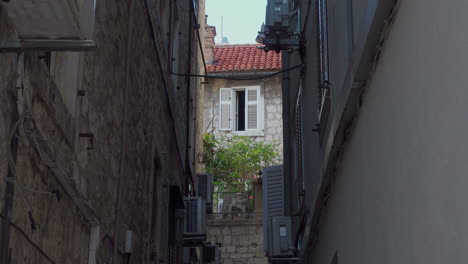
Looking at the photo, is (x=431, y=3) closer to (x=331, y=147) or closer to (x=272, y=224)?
(x=331, y=147)

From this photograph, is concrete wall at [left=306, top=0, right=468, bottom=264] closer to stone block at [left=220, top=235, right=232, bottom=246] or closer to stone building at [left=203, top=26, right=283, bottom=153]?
stone block at [left=220, top=235, right=232, bottom=246]

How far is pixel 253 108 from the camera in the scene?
83.8 feet

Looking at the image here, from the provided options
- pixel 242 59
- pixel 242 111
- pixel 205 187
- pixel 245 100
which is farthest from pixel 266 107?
pixel 205 187

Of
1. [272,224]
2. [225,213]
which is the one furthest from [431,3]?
[225,213]

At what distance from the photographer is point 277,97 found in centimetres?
2552

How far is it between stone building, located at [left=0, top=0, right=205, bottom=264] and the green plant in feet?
29.1

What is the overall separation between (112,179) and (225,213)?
11.6 m

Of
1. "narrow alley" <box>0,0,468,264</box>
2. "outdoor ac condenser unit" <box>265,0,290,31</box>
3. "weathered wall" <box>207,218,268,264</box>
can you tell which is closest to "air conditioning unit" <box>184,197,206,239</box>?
"narrow alley" <box>0,0,468,264</box>

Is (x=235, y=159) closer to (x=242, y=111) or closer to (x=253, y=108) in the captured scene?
(x=253, y=108)

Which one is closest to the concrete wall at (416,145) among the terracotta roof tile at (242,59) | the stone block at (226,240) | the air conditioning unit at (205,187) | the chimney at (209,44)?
the air conditioning unit at (205,187)

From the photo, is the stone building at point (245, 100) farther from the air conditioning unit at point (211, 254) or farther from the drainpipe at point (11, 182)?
the drainpipe at point (11, 182)

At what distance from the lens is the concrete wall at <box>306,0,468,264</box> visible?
138 inches

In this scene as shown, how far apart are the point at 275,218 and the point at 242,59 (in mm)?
14554

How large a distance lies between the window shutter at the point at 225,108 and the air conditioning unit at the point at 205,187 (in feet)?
25.6
